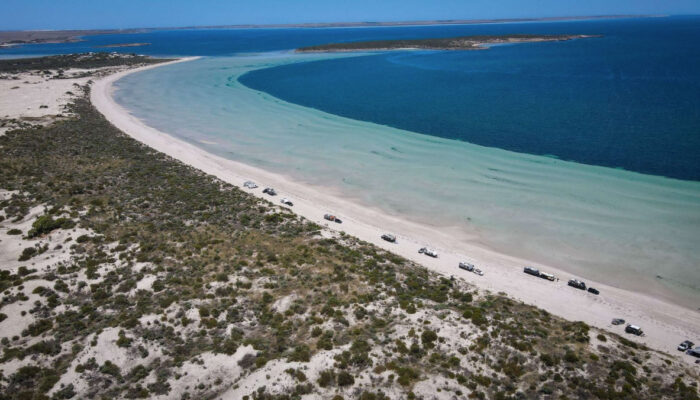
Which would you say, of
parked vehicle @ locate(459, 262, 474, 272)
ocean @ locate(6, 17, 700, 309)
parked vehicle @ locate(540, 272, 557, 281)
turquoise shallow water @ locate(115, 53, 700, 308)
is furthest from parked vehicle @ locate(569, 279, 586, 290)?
parked vehicle @ locate(459, 262, 474, 272)

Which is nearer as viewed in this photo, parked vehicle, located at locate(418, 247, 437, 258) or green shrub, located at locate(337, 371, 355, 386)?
green shrub, located at locate(337, 371, 355, 386)

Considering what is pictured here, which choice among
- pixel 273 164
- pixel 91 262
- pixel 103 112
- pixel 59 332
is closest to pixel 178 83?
pixel 103 112

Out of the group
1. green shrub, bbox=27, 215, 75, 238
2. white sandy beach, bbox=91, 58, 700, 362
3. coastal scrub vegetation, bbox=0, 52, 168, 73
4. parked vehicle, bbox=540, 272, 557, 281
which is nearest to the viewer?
white sandy beach, bbox=91, 58, 700, 362

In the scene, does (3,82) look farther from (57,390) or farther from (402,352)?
(402,352)

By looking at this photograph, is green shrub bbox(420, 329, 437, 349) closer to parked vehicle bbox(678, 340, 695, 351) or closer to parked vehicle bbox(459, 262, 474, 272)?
parked vehicle bbox(459, 262, 474, 272)

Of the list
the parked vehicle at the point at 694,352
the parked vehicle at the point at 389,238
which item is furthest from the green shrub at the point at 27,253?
the parked vehicle at the point at 694,352

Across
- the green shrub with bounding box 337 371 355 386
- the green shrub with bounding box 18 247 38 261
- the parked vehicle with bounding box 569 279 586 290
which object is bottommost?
the parked vehicle with bounding box 569 279 586 290
